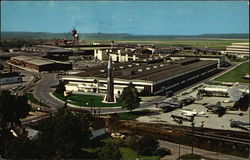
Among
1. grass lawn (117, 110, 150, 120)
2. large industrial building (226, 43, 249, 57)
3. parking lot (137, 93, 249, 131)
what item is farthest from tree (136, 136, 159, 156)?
large industrial building (226, 43, 249, 57)

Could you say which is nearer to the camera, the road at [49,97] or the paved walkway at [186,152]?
the paved walkway at [186,152]

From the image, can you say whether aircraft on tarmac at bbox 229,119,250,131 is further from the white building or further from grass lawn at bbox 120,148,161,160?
the white building

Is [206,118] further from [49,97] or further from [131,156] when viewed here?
[49,97]

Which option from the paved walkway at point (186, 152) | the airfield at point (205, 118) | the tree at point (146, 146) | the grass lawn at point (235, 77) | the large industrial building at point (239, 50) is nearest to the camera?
the paved walkway at point (186, 152)

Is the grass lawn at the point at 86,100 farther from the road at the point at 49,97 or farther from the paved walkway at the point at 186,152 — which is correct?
the paved walkway at the point at 186,152

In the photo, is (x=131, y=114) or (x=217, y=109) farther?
(x=217, y=109)

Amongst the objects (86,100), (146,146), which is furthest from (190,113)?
(86,100)

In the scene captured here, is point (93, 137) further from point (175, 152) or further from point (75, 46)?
point (75, 46)

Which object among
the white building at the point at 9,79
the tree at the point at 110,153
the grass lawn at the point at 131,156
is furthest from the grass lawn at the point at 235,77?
the tree at the point at 110,153
